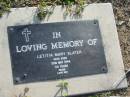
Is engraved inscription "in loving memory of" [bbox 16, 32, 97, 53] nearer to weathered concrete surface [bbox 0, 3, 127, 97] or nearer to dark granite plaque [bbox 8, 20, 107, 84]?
dark granite plaque [bbox 8, 20, 107, 84]

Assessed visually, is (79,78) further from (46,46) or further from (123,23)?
(123,23)

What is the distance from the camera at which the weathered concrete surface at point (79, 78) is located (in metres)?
3.40

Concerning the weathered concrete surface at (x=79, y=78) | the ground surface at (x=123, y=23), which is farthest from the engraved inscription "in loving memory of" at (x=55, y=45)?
the ground surface at (x=123, y=23)

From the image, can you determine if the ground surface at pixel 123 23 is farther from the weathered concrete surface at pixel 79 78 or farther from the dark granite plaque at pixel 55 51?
the dark granite plaque at pixel 55 51

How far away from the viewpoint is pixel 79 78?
3543 millimetres

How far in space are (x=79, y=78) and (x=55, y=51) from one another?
319 mm

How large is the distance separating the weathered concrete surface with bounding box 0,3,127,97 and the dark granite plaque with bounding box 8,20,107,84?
0.15 ft

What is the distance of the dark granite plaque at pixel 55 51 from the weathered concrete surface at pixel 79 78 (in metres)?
0.05

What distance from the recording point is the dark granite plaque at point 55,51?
3.45m

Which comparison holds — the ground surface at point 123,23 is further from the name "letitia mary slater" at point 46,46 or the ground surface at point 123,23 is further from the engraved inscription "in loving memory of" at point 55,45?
the name "letitia mary slater" at point 46,46

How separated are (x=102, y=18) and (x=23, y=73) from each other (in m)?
0.94

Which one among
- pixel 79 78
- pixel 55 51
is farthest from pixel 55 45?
pixel 79 78

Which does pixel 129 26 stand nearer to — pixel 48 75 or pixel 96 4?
pixel 96 4

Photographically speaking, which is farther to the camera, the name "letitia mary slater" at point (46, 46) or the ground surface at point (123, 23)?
the ground surface at point (123, 23)
